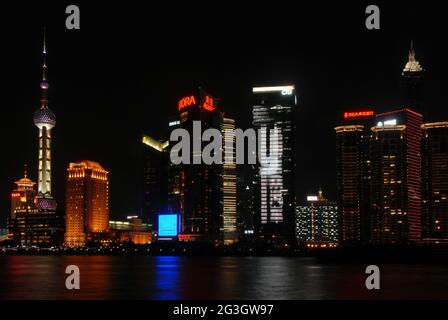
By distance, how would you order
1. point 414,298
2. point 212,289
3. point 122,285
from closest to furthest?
point 414,298
point 212,289
point 122,285
